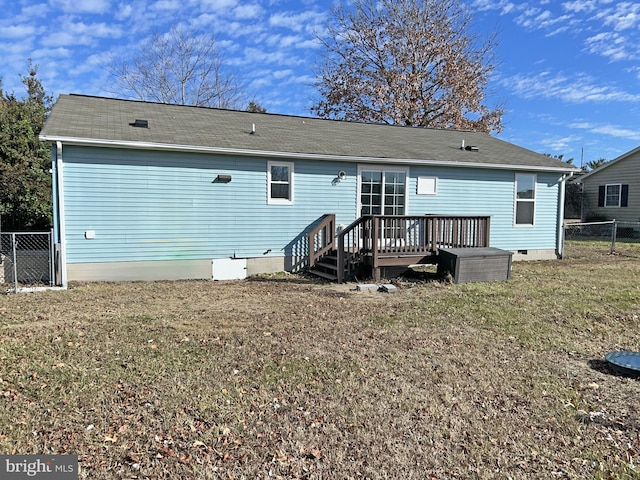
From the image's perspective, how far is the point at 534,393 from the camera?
11.4 feet

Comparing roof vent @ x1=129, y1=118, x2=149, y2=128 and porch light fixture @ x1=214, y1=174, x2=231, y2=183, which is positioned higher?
roof vent @ x1=129, y1=118, x2=149, y2=128

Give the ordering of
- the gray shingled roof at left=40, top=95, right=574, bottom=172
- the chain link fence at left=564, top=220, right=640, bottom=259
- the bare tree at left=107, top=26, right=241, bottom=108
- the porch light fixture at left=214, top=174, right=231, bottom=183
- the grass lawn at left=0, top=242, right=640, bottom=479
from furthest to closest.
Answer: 1. the bare tree at left=107, top=26, right=241, bottom=108
2. the chain link fence at left=564, top=220, right=640, bottom=259
3. the porch light fixture at left=214, top=174, right=231, bottom=183
4. the gray shingled roof at left=40, top=95, right=574, bottom=172
5. the grass lawn at left=0, top=242, right=640, bottom=479

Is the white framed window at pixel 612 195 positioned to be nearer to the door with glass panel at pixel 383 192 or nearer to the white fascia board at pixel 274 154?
the white fascia board at pixel 274 154

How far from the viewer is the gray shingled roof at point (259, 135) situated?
8672mm

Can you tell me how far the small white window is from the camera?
10.9 metres

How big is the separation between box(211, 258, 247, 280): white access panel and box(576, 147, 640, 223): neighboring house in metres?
19.6

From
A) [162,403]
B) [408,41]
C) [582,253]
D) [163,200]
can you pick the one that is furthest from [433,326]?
[408,41]

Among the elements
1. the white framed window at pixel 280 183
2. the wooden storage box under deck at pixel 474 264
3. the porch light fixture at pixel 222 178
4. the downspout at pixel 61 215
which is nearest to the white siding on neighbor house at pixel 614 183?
the wooden storage box under deck at pixel 474 264

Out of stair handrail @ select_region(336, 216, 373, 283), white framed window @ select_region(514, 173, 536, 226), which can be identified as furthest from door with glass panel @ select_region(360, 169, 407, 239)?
white framed window @ select_region(514, 173, 536, 226)

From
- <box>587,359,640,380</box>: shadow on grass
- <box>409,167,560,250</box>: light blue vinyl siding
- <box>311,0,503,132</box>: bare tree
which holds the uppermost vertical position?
<box>311,0,503,132</box>: bare tree

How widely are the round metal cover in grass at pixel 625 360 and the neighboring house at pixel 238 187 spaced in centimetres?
529

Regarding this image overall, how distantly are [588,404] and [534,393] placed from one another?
379 mm

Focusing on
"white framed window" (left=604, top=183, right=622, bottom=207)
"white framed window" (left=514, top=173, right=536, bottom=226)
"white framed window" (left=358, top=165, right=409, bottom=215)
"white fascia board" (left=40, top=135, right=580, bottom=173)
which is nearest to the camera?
"white fascia board" (left=40, top=135, right=580, bottom=173)

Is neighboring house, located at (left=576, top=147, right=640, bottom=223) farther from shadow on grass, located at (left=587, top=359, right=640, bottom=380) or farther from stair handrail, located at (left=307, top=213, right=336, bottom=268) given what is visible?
shadow on grass, located at (left=587, top=359, right=640, bottom=380)
